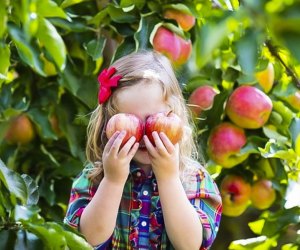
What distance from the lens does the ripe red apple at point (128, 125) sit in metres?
1.39

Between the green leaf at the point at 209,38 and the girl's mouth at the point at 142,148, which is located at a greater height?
the green leaf at the point at 209,38

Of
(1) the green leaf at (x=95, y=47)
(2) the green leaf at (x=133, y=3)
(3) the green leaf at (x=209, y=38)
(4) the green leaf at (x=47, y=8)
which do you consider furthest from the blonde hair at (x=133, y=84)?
(3) the green leaf at (x=209, y=38)

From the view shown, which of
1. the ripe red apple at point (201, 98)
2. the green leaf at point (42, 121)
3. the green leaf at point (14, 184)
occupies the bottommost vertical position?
the green leaf at point (42, 121)

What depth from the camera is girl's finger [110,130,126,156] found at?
138 centimetres

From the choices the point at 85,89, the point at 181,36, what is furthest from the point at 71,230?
the point at 85,89

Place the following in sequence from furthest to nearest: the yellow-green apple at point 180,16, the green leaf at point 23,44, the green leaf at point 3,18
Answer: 1. the yellow-green apple at point 180,16
2. the green leaf at point 23,44
3. the green leaf at point 3,18

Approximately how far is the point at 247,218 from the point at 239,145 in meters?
0.77

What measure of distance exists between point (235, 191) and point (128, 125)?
2.68ft

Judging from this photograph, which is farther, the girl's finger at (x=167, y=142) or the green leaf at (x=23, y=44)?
the girl's finger at (x=167, y=142)

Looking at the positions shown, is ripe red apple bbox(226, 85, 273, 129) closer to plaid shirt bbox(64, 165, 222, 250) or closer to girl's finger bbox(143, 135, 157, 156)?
plaid shirt bbox(64, 165, 222, 250)

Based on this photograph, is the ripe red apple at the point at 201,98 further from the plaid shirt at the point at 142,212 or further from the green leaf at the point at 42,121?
the plaid shirt at the point at 142,212

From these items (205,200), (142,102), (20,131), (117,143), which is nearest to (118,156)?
(117,143)

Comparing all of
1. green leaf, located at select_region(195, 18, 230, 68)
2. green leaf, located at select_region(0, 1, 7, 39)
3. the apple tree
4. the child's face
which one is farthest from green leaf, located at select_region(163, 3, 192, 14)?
green leaf, located at select_region(195, 18, 230, 68)

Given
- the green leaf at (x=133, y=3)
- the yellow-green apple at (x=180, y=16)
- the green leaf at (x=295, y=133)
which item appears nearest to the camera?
the green leaf at (x=295, y=133)
